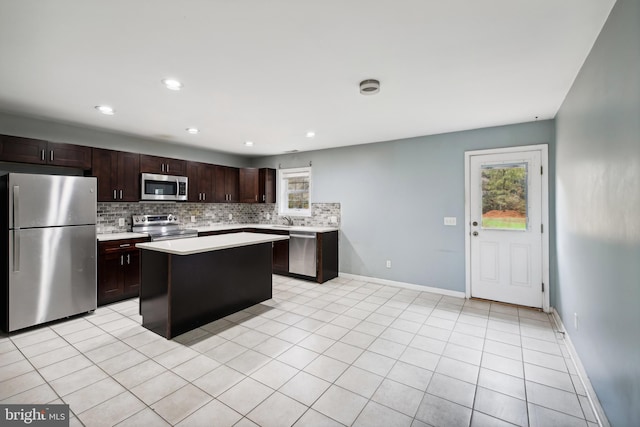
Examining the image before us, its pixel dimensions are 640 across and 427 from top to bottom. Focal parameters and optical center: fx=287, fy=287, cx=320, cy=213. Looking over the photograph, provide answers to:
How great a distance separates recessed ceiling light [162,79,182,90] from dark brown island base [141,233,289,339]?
4.93 ft

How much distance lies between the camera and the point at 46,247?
124 inches

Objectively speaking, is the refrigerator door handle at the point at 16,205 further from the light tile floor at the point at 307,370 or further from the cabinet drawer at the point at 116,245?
the light tile floor at the point at 307,370

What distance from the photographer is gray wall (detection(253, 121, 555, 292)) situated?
4117 mm

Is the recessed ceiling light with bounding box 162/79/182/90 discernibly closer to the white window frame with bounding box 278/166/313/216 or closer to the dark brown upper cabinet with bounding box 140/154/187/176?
the dark brown upper cabinet with bounding box 140/154/187/176

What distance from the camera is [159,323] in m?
2.92

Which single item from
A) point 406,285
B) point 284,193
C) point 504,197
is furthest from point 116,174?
point 504,197

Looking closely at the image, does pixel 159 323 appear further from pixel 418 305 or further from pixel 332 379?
pixel 418 305

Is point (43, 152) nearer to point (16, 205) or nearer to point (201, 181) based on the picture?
point (16, 205)

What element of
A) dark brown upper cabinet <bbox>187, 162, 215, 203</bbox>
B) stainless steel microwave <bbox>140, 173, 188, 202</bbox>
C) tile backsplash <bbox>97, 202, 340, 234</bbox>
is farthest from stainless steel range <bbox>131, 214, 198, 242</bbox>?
dark brown upper cabinet <bbox>187, 162, 215, 203</bbox>

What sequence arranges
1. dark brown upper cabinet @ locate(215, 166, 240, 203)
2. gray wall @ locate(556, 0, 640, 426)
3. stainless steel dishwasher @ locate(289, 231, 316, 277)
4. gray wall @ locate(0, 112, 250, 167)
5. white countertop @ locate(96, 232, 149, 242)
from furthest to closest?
dark brown upper cabinet @ locate(215, 166, 240, 203)
stainless steel dishwasher @ locate(289, 231, 316, 277)
white countertop @ locate(96, 232, 149, 242)
gray wall @ locate(0, 112, 250, 167)
gray wall @ locate(556, 0, 640, 426)

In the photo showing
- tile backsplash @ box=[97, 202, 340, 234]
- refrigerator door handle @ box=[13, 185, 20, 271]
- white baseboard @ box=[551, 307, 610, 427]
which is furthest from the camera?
tile backsplash @ box=[97, 202, 340, 234]

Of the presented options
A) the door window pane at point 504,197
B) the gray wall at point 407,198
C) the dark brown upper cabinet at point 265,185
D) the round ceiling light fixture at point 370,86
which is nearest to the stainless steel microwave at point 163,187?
the dark brown upper cabinet at point 265,185

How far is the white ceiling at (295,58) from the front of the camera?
164 cm

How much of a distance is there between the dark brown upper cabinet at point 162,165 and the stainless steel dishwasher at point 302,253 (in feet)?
7.26
